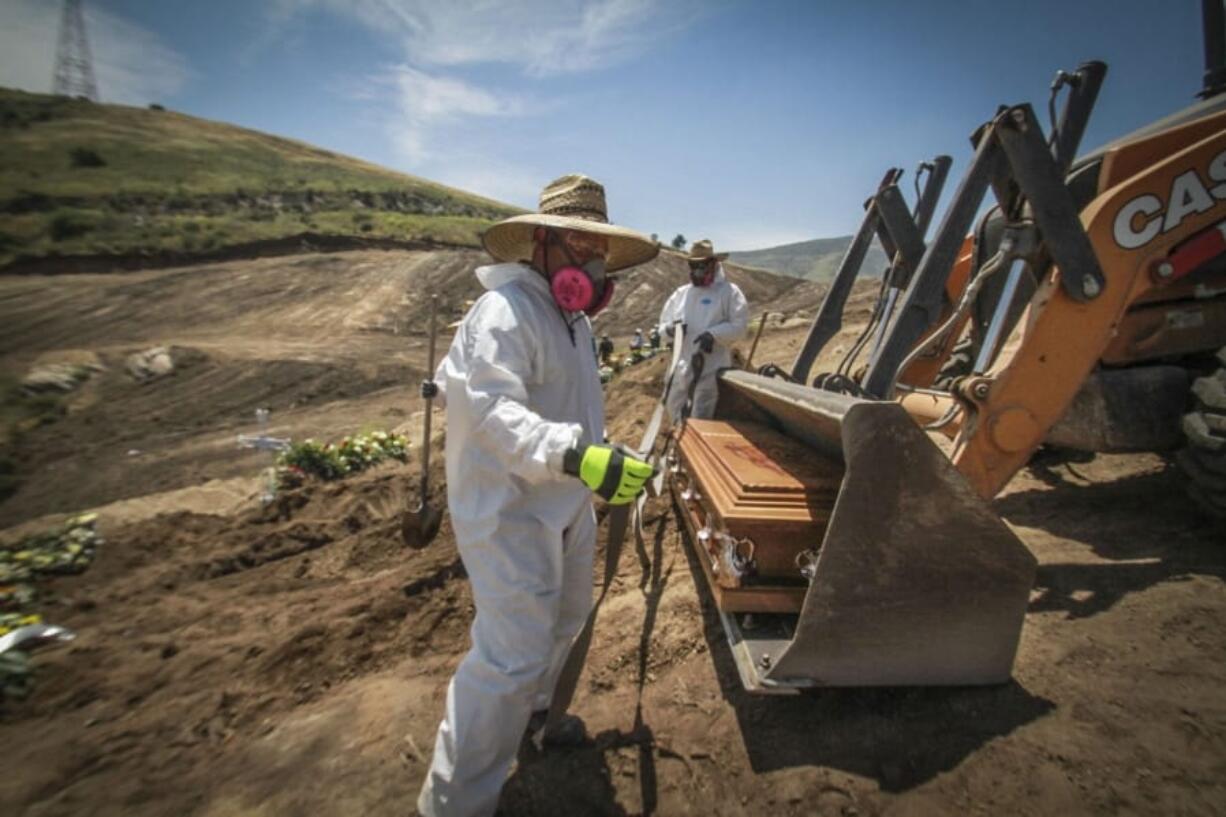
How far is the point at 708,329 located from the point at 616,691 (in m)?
3.65

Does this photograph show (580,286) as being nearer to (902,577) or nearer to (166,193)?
(902,577)

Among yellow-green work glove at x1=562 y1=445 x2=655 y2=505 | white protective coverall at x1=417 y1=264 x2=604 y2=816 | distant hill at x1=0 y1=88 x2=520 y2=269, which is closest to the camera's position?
yellow-green work glove at x1=562 y1=445 x2=655 y2=505

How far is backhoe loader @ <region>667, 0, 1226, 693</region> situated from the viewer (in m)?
1.92

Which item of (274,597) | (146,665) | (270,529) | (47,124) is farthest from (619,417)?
(47,124)

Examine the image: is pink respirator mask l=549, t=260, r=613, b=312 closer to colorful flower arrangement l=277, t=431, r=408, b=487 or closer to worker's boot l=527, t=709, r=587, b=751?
worker's boot l=527, t=709, r=587, b=751

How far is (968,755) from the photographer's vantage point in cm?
190

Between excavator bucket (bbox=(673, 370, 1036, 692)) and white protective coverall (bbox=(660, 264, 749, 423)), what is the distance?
302 cm

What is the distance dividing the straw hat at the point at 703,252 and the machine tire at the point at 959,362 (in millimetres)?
2311

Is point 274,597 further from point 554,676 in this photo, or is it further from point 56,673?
point 554,676

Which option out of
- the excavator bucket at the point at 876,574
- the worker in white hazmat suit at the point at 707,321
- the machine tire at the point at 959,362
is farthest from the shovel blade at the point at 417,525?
the machine tire at the point at 959,362

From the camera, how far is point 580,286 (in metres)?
2.12

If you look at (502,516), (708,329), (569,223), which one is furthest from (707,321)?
(502,516)

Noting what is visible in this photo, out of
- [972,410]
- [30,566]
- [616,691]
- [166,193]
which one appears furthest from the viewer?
[166,193]

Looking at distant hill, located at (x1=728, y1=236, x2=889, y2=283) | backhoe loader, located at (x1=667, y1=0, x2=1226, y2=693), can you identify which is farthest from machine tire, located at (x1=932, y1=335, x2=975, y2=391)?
distant hill, located at (x1=728, y1=236, x2=889, y2=283)
